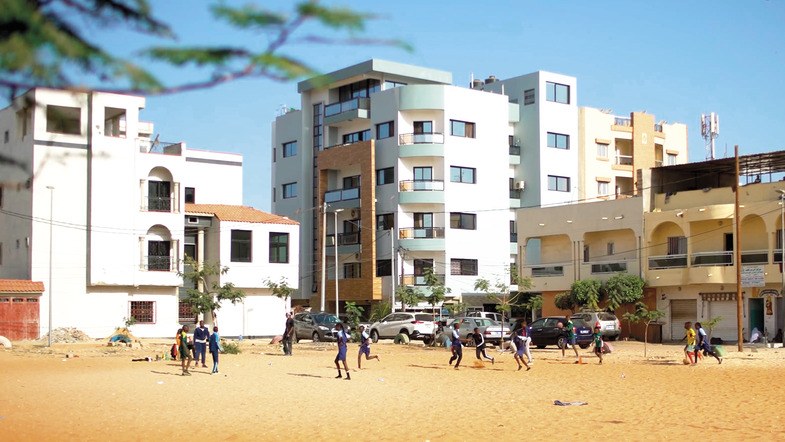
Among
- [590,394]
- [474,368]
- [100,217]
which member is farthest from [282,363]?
[100,217]

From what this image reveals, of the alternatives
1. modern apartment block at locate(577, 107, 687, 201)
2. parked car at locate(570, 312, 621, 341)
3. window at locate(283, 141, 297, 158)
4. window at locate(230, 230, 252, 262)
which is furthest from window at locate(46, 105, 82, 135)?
window at locate(283, 141, 297, 158)

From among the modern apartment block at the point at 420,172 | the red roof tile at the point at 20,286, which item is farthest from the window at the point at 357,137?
the red roof tile at the point at 20,286

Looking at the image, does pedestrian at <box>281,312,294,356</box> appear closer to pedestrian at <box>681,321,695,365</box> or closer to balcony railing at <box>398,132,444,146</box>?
pedestrian at <box>681,321,695,365</box>

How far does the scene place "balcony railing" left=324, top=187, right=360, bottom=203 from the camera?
70.4m

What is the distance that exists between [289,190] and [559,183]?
21982 millimetres

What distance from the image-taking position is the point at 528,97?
243ft

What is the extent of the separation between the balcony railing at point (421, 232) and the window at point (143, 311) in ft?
60.5

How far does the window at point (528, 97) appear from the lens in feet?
242

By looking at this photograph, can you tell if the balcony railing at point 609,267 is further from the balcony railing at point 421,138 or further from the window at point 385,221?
the window at point 385,221

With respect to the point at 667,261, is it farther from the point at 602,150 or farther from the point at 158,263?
the point at 158,263

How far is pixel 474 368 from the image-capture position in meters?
34.2

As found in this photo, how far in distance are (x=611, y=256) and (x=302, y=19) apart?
173ft

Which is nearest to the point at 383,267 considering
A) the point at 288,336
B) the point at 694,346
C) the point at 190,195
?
the point at 190,195

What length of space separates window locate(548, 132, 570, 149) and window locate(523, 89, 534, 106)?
2.96m
